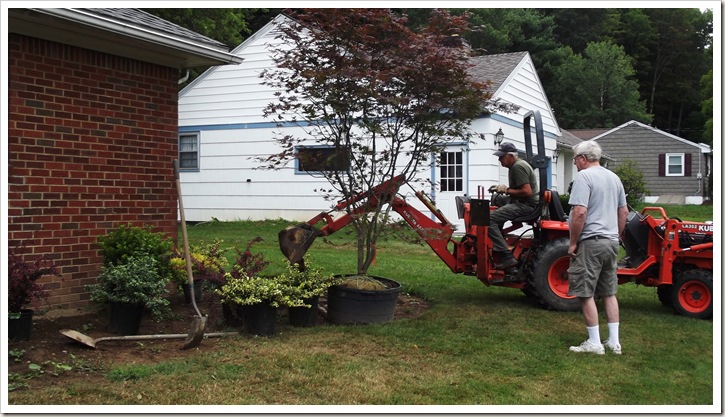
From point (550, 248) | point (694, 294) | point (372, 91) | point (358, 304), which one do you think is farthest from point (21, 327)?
point (694, 294)

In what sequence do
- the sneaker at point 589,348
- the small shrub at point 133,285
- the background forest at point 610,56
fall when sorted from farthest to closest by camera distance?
1. the background forest at point 610,56
2. the small shrub at point 133,285
3. the sneaker at point 589,348

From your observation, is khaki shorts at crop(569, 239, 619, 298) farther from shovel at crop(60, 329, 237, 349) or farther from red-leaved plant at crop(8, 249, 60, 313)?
red-leaved plant at crop(8, 249, 60, 313)

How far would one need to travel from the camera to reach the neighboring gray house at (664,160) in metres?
29.7

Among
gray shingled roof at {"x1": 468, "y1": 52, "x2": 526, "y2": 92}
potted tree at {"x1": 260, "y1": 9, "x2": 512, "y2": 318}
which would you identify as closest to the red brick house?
potted tree at {"x1": 260, "y1": 9, "x2": 512, "y2": 318}

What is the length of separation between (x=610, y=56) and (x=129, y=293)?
41167 mm

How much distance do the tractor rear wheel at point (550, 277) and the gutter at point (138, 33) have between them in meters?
3.75

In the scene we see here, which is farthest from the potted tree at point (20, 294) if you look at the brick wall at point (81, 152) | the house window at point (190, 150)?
the house window at point (190, 150)

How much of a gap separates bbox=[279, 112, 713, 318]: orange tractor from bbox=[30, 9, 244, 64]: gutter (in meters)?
1.90

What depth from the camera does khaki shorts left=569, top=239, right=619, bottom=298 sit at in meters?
5.64

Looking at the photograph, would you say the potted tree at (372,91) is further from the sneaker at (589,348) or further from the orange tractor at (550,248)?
the sneaker at (589,348)

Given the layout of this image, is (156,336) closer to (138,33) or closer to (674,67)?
(138,33)

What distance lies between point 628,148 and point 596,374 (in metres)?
28.3

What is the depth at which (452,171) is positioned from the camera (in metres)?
15.5

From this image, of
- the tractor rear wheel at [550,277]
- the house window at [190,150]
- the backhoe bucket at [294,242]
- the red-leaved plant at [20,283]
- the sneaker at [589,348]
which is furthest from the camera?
the house window at [190,150]
